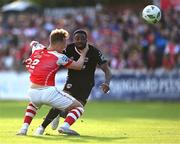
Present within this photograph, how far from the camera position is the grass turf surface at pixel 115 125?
14.3 metres

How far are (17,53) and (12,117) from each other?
13262 millimetres

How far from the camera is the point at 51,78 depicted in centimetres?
1502

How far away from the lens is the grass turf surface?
14.3 m

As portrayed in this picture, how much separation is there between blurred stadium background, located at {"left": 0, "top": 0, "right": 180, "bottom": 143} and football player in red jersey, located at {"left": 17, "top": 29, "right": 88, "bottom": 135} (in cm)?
1138

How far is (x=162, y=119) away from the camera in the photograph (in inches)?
859

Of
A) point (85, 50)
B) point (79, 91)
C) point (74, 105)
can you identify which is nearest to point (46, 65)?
point (74, 105)

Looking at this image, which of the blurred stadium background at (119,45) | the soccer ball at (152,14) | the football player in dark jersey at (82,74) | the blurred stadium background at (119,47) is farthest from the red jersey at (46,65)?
the blurred stadium background at (119,45)

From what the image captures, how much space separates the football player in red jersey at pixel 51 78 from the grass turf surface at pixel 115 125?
0.56m

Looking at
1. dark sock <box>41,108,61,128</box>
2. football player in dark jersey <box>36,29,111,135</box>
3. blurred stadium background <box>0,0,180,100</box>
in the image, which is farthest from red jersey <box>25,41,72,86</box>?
blurred stadium background <box>0,0,180,100</box>

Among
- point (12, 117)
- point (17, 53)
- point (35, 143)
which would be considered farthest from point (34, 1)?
point (35, 143)

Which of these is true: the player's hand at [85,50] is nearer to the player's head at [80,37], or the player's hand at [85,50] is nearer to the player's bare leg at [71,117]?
the player's head at [80,37]

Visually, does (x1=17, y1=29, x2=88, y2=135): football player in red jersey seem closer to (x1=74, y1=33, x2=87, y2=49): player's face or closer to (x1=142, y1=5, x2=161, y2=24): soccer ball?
(x1=74, y1=33, x2=87, y2=49): player's face

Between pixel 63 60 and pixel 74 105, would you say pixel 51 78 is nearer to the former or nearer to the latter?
pixel 63 60

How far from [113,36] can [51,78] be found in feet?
62.6
